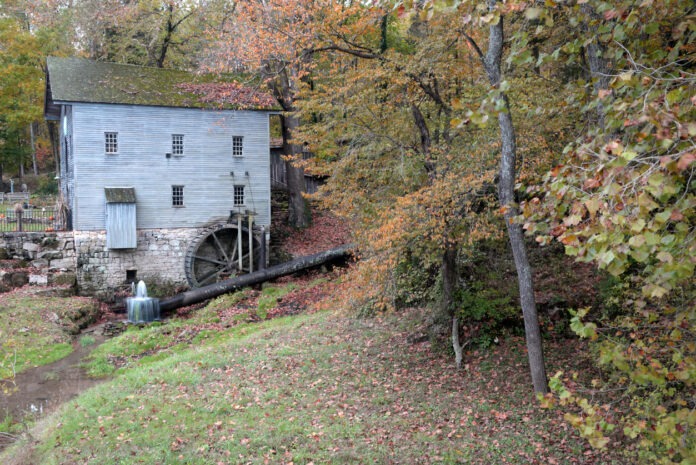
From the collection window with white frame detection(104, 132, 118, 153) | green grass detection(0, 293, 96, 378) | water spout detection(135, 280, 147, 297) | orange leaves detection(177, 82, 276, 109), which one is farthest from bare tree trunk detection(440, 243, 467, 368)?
window with white frame detection(104, 132, 118, 153)

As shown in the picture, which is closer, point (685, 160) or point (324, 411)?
point (685, 160)

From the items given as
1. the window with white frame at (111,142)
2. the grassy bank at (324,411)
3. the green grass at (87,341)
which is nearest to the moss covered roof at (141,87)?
the window with white frame at (111,142)

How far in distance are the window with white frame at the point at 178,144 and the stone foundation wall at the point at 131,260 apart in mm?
3299

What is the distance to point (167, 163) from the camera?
24062 millimetres

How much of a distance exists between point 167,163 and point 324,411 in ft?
56.2

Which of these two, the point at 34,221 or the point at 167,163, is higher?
the point at 167,163

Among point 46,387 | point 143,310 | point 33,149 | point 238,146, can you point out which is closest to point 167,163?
point 238,146

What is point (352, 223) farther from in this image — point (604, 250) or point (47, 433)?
point (604, 250)

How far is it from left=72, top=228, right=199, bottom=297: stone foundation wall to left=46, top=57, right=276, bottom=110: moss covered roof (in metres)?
5.43

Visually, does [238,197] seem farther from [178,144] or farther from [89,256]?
[89,256]

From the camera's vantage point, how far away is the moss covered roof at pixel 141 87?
22750mm

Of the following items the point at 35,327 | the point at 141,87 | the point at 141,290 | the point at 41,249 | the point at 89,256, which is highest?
the point at 141,87

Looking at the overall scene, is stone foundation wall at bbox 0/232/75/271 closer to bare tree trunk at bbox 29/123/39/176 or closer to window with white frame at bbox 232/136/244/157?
window with white frame at bbox 232/136/244/157

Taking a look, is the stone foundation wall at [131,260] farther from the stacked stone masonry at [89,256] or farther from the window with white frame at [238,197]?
the window with white frame at [238,197]
